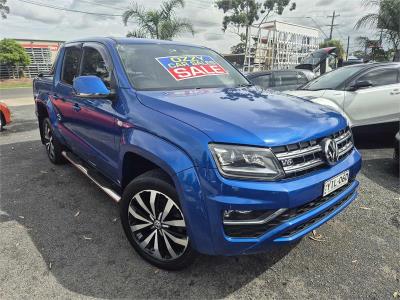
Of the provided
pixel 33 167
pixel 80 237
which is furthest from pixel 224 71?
pixel 33 167

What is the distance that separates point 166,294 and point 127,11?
14244 millimetres

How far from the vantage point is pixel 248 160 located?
2.23 m

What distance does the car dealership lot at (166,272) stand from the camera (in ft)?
8.43

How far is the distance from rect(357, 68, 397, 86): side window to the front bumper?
15.1ft

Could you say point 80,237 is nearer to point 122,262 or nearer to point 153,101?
point 122,262

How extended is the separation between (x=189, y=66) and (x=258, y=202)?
191 cm

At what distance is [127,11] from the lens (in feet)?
48.1

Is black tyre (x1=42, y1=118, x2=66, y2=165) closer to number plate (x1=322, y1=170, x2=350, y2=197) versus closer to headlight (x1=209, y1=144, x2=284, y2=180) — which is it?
headlight (x1=209, y1=144, x2=284, y2=180)

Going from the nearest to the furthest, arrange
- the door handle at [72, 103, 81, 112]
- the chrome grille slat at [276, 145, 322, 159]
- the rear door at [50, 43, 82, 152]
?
1. the chrome grille slat at [276, 145, 322, 159]
2. the door handle at [72, 103, 81, 112]
3. the rear door at [50, 43, 82, 152]

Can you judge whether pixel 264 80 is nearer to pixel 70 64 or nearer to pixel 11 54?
pixel 70 64

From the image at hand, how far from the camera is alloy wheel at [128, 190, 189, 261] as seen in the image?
2.57 meters

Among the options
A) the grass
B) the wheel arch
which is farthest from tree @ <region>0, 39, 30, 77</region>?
the wheel arch

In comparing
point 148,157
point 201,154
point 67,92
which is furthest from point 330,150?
point 67,92

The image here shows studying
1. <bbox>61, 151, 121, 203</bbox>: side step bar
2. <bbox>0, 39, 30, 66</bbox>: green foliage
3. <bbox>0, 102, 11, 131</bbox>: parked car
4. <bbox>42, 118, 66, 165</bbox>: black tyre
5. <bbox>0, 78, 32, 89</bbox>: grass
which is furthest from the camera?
<bbox>0, 39, 30, 66</bbox>: green foliage
